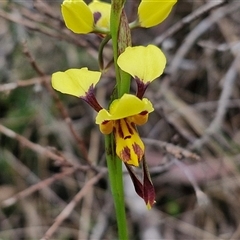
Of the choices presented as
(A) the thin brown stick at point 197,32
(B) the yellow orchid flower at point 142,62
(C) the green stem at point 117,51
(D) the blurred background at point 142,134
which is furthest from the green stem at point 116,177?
(A) the thin brown stick at point 197,32

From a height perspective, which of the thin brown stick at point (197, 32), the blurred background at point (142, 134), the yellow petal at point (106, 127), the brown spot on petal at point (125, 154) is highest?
the yellow petal at point (106, 127)

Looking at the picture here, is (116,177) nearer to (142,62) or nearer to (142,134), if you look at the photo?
(142,62)

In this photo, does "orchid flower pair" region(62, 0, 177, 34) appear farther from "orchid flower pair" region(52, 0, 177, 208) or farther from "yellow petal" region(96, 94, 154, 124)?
"yellow petal" region(96, 94, 154, 124)

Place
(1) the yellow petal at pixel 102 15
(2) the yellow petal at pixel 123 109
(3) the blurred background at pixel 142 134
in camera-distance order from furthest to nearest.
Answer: (3) the blurred background at pixel 142 134
(1) the yellow petal at pixel 102 15
(2) the yellow petal at pixel 123 109

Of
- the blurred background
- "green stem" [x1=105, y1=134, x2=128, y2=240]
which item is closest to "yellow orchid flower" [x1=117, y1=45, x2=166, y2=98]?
"green stem" [x1=105, y1=134, x2=128, y2=240]

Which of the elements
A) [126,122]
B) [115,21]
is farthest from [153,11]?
[126,122]

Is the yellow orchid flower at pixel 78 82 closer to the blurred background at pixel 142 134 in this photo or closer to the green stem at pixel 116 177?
the green stem at pixel 116 177

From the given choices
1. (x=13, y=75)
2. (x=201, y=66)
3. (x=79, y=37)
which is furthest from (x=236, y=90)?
(x=13, y=75)

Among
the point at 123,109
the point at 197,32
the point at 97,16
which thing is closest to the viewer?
the point at 123,109
